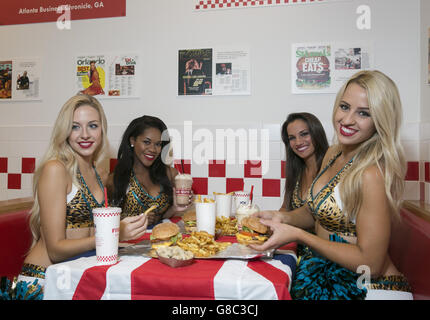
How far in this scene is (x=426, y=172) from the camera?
2.24 meters

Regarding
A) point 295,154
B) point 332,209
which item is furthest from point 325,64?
point 332,209

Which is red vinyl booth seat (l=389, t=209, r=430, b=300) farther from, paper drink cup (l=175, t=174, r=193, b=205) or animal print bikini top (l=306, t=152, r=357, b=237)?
paper drink cup (l=175, t=174, r=193, b=205)

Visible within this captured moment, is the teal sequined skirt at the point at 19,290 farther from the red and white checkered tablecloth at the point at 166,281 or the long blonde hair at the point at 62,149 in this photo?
the long blonde hair at the point at 62,149

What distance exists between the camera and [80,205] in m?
1.59

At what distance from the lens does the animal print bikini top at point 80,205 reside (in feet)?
5.15

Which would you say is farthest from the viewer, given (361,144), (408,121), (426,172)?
(408,121)

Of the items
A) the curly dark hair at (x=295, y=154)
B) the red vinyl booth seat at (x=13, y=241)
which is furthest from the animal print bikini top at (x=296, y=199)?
the red vinyl booth seat at (x=13, y=241)

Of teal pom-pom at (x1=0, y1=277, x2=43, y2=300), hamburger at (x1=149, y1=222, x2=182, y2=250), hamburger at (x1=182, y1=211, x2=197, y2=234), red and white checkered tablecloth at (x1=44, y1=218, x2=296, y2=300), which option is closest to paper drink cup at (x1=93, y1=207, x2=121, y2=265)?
red and white checkered tablecloth at (x1=44, y1=218, x2=296, y2=300)

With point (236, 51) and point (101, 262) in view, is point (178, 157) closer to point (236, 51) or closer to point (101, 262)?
point (236, 51)
